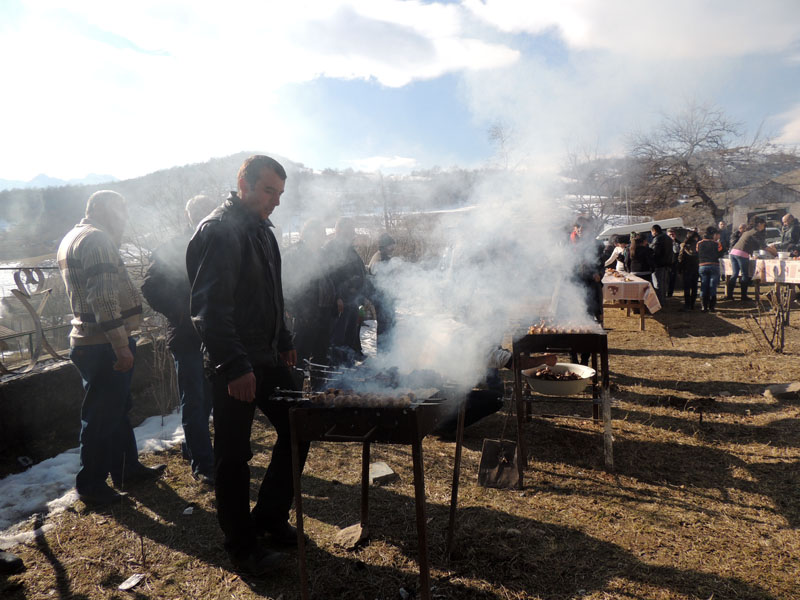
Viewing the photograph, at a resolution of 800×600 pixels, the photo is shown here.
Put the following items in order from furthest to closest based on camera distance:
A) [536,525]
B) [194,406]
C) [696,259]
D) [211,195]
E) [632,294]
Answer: [696,259] → [632,294] → [211,195] → [194,406] → [536,525]

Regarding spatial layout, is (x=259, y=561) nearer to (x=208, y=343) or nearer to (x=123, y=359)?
(x=208, y=343)

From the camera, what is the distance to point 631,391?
18.0ft

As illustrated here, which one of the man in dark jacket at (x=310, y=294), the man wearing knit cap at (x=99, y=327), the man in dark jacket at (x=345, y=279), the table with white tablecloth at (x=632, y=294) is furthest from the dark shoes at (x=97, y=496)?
the table with white tablecloth at (x=632, y=294)

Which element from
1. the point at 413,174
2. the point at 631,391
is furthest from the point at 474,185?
the point at 631,391

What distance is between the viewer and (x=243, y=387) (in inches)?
87.7

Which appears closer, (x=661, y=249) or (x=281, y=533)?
(x=281, y=533)

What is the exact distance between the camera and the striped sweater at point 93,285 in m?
3.06

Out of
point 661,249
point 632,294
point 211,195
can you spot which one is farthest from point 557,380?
point 661,249

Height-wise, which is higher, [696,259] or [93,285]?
[93,285]

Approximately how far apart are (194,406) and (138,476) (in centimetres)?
74

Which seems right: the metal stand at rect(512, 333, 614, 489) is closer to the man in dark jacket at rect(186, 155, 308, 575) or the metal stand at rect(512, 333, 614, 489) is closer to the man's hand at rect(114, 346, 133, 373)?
the man in dark jacket at rect(186, 155, 308, 575)

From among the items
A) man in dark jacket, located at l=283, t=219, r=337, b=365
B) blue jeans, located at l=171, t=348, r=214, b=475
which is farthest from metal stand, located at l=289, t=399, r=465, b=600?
man in dark jacket, located at l=283, t=219, r=337, b=365

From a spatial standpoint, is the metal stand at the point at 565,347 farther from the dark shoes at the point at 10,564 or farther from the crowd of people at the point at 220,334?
the dark shoes at the point at 10,564

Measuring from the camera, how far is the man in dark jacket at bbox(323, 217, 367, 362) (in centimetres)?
538
